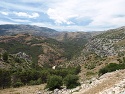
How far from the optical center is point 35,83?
8225 centimetres

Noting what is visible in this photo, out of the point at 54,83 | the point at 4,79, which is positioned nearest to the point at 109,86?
the point at 54,83

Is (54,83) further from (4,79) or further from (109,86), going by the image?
(4,79)

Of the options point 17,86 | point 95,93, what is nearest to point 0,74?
point 17,86

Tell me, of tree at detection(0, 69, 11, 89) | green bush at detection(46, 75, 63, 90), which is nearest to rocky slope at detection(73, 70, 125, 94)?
green bush at detection(46, 75, 63, 90)

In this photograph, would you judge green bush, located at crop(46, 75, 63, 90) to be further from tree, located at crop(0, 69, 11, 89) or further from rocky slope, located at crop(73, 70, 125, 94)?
tree, located at crop(0, 69, 11, 89)

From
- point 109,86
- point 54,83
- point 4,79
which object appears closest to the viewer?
point 109,86

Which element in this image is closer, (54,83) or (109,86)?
(109,86)

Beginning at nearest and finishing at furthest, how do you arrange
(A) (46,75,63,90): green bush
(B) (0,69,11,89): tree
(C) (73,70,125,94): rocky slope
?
(C) (73,70,125,94): rocky slope < (A) (46,75,63,90): green bush < (B) (0,69,11,89): tree

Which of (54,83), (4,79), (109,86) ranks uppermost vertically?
(109,86)

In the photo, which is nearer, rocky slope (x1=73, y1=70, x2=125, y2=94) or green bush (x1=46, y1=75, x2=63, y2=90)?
rocky slope (x1=73, y1=70, x2=125, y2=94)

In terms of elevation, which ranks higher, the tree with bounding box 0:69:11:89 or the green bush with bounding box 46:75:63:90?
the green bush with bounding box 46:75:63:90

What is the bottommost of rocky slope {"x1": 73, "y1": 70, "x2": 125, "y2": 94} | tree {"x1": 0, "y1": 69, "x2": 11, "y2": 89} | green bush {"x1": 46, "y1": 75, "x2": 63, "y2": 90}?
tree {"x1": 0, "y1": 69, "x2": 11, "y2": 89}

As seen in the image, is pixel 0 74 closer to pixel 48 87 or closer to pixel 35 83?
pixel 35 83

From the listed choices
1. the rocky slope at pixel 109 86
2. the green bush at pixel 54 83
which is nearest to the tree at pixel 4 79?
the green bush at pixel 54 83
